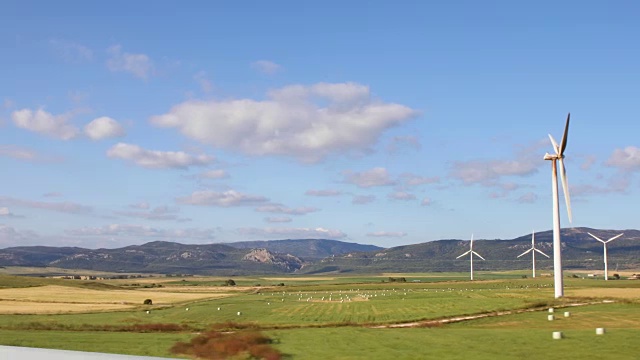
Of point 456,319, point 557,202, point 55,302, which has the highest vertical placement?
point 557,202

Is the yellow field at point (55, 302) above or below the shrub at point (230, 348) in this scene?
below

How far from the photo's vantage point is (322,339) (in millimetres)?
48844

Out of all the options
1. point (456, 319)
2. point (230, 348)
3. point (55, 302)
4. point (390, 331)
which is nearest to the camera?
point (230, 348)

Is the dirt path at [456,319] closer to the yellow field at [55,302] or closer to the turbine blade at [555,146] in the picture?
the turbine blade at [555,146]

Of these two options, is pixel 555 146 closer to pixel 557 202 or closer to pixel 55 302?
pixel 557 202

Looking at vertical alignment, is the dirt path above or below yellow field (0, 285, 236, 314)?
above

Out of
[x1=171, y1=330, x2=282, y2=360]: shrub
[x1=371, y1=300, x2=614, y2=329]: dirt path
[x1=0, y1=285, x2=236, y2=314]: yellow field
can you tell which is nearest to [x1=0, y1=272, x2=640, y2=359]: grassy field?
[x1=371, y1=300, x2=614, y2=329]: dirt path

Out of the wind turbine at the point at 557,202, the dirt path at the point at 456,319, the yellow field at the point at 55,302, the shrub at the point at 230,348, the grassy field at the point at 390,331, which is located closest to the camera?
the shrub at the point at 230,348

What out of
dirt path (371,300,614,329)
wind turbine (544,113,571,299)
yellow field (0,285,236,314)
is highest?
wind turbine (544,113,571,299)

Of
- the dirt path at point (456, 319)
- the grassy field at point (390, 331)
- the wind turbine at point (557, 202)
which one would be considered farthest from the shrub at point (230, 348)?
the wind turbine at point (557, 202)

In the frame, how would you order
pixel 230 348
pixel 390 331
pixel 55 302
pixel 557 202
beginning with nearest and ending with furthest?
1. pixel 230 348
2. pixel 390 331
3. pixel 557 202
4. pixel 55 302

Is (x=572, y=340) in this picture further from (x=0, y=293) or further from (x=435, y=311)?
(x=0, y=293)

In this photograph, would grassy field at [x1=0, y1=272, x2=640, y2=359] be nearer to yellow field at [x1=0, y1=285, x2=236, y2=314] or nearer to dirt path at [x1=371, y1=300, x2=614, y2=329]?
dirt path at [x1=371, y1=300, x2=614, y2=329]

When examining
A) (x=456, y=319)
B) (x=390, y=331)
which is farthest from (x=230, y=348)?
(x=456, y=319)
